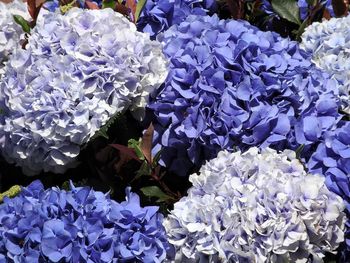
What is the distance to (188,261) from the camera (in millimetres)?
1490

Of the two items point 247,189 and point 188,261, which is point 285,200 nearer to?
point 247,189

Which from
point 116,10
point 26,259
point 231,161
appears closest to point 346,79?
point 231,161

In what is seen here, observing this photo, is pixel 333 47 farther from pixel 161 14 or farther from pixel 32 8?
pixel 32 8

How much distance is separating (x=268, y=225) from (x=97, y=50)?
624 millimetres

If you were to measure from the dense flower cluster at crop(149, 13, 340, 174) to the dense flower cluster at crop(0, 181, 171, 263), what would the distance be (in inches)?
10.4

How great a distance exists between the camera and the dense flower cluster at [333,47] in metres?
1.89

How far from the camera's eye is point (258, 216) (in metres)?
1.46

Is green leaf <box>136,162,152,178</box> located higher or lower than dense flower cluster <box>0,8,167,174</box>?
lower

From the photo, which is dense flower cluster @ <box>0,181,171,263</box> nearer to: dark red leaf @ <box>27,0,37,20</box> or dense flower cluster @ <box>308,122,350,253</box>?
dense flower cluster @ <box>308,122,350,253</box>

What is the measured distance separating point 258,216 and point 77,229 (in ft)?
1.22

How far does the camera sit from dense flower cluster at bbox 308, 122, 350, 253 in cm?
161

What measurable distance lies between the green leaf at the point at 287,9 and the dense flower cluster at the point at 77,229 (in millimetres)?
876

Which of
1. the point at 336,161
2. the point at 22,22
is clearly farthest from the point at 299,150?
the point at 22,22

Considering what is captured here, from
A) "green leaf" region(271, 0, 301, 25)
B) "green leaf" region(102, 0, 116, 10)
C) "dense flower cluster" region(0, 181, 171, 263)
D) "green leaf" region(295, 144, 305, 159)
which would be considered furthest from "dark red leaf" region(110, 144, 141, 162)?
"green leaf" region(271, 0, 301, 25)
